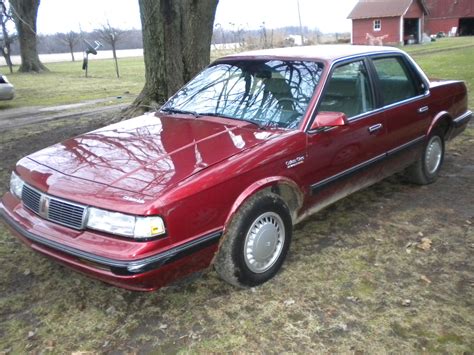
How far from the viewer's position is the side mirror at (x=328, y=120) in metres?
3.61

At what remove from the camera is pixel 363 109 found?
426 centimetres

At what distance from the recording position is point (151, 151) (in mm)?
3379

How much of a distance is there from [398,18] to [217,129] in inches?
A: 1806

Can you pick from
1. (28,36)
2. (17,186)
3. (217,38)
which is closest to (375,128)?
(17,186)

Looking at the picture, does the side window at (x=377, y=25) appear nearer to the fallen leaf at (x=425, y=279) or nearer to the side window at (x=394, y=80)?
the side window at (x=394, y=80)

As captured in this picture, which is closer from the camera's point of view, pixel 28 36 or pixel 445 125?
pixel 445 125

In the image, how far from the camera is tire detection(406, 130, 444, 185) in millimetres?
5238

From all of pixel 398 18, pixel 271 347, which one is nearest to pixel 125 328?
pixel 271 347

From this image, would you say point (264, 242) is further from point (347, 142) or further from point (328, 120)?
point (347, 142)

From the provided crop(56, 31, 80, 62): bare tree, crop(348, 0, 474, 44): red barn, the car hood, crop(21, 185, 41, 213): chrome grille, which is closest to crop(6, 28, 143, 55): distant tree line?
crop(56, 31, 80, 62): bare tree

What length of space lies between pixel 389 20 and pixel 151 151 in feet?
154

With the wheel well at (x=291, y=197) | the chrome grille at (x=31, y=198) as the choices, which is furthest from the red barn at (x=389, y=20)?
the chrome grille at (x=31, y=198)

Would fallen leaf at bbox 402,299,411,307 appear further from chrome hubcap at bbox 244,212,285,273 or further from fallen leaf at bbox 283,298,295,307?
chrome hubcap at bbox 244,212,285,273

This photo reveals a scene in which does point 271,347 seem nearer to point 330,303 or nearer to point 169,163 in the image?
point 330,303
